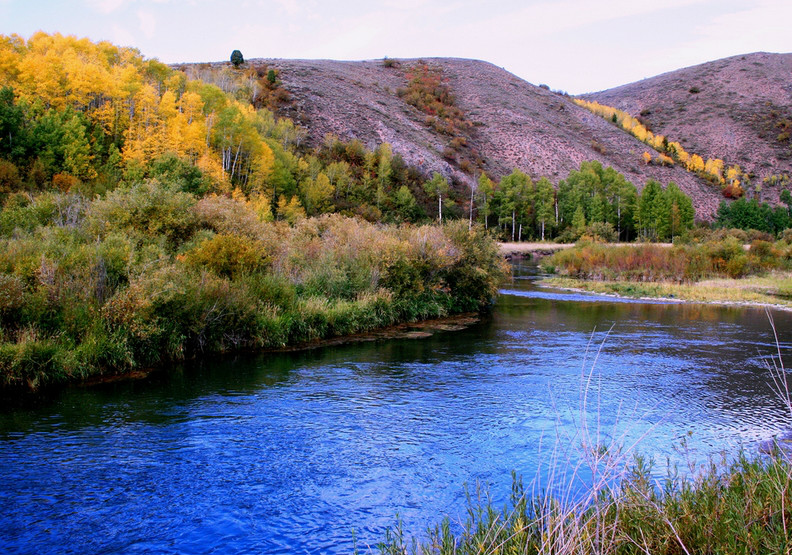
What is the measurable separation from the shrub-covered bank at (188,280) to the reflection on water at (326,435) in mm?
1419

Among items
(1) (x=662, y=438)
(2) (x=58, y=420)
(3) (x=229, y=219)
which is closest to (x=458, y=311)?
(3) (x=229, y=219)

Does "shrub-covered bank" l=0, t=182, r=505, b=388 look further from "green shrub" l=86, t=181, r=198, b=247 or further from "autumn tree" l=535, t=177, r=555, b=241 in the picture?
"autumn tree" l=535, t=177, r=555, b=241

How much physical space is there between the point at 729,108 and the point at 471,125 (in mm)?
74651

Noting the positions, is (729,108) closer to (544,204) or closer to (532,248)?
(544,204)

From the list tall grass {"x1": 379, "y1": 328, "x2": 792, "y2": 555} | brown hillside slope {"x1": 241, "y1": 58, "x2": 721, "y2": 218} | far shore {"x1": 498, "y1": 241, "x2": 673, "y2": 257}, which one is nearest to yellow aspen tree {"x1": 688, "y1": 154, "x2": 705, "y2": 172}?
brown hillside slope {"x1": 241, "y1": 58, "x2": 721, "y2": 218}

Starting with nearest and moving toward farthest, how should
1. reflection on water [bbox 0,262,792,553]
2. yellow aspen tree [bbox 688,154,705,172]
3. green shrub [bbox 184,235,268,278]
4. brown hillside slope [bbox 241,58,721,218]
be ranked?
1. reflection on water [bbox 0,262,792,553]
2. green shrub [bbox 184,235,268,278]
3. brown hillside slope [bbox 241,58,721,218]
4. yellow aspen tree [bbox 688,154,705,172]

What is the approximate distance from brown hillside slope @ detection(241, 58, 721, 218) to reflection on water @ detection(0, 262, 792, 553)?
8342cm

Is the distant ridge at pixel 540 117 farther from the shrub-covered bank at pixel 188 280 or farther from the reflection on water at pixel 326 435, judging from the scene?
the reflection on water at pixel 326 435

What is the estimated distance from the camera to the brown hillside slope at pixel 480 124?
105m

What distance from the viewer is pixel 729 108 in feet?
499

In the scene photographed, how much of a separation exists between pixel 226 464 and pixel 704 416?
10583 mm

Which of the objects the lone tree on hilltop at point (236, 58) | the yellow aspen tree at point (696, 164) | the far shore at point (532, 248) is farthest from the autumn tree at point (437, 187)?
the yellow aspen tree at point (696, 164)

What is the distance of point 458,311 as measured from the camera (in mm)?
30641

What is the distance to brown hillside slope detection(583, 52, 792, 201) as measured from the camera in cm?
13588
